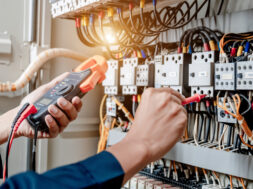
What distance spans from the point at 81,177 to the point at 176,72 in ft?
2.70

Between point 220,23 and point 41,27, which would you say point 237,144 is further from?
point 41,27

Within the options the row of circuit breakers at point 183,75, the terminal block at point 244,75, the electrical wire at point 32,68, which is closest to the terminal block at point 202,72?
the row of circuit breakers at point 183,75

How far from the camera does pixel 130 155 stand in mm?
531

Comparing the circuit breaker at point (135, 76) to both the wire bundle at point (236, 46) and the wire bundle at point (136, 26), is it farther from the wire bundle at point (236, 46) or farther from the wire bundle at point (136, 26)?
the wire bundle at point (236, 46)

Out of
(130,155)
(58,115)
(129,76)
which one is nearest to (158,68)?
(129,76)

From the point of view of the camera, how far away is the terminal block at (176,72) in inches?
46.6

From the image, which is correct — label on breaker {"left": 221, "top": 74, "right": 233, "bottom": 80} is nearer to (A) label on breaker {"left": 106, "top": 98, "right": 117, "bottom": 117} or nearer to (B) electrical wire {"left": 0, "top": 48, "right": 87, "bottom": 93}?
(A) label on breaker {"left": 106, "top": 98, "right": 117, "bottom": 117}

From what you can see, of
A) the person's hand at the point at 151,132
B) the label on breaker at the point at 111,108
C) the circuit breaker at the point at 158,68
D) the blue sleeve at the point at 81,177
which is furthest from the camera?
the label on breaker at the point at 111,108

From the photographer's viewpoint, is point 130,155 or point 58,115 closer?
point 130,155

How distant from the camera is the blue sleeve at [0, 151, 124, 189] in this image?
431mm

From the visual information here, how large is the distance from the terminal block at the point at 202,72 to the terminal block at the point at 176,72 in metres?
0.04

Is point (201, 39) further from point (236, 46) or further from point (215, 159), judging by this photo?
point (215, 159)

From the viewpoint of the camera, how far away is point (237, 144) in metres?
1.09

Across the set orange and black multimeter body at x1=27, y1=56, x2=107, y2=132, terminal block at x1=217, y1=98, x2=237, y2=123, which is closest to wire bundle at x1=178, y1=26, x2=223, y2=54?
terminal block at x1=217, y1=98, x2=237, y2=123
